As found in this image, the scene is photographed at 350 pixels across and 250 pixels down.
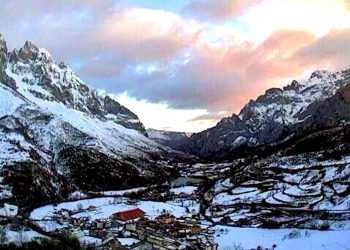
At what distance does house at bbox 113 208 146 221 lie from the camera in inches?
6999

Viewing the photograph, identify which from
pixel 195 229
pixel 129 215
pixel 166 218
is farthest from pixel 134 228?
pixel 129 215

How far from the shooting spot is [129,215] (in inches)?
7106

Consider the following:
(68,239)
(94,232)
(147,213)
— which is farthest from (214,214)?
(68,239)

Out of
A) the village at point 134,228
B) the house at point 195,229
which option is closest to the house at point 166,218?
the village at point 134,228

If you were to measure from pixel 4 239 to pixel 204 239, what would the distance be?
48706 mm

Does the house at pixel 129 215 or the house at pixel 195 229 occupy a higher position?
the house at pixel 129 215

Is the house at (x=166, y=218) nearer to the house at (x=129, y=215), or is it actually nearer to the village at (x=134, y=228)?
the village at (x=134, y=228)

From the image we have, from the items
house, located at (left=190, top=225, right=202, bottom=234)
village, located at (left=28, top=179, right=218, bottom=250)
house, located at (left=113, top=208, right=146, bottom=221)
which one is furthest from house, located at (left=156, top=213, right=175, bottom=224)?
house, located at (left=190, top=225, right=202, bottom=234)

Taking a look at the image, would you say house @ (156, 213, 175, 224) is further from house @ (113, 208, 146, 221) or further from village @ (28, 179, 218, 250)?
house @ (113, 208, 146, 221)

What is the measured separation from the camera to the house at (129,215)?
177775mm

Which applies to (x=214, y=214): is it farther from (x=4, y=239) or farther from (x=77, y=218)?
(x=4, y=239)

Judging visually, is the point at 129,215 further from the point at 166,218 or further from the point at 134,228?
the point at 134,228

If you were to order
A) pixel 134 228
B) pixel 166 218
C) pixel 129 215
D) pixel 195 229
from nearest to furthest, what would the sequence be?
pixel 134 228, pixel 195 229, pixel 166 218, pixel 129 215

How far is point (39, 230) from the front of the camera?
148 metres
